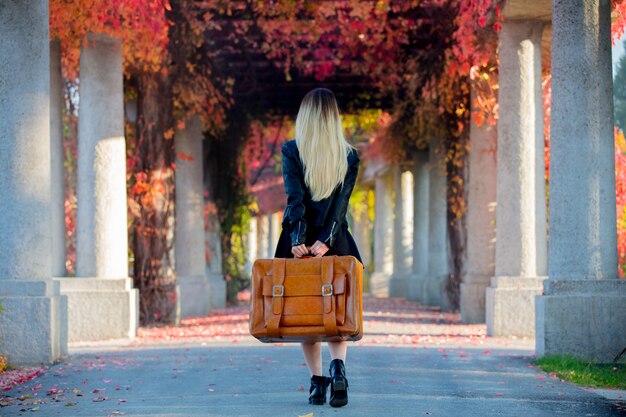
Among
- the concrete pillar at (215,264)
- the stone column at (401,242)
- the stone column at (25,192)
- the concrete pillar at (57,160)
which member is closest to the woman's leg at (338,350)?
the stone column at (25,192)

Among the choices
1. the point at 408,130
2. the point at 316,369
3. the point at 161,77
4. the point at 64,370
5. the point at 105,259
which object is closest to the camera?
the point at 316,369

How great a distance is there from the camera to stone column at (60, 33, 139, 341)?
12.6 m

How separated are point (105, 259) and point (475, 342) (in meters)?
4.38

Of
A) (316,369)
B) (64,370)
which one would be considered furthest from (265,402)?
(64,370)

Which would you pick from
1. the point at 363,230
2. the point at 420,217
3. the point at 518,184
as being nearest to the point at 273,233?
the point at 363,230

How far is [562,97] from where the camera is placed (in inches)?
365

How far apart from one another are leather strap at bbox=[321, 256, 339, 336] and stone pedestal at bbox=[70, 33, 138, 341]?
6.89 metres

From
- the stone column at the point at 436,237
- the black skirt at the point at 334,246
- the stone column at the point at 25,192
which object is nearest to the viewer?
the black skirt at the point at 334,246

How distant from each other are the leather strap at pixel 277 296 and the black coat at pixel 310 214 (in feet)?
0.76

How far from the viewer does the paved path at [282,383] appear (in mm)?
6449

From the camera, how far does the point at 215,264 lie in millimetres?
22297

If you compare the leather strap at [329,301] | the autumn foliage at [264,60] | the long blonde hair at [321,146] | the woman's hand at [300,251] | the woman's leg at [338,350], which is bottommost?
the woman's leg at [338,350]

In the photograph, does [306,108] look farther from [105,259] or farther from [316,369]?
[105,259]

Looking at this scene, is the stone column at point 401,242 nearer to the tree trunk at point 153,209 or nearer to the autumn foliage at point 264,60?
the autumn foliage at point 264,60
